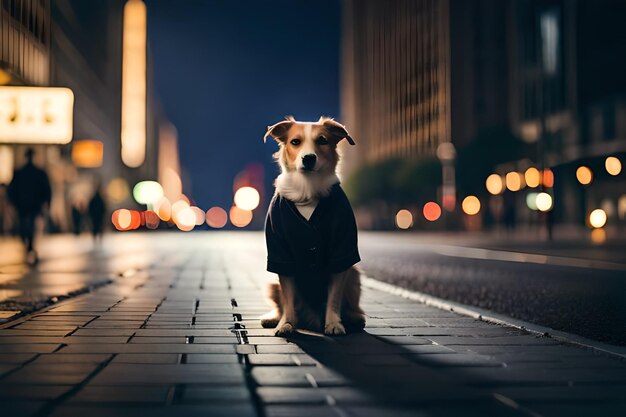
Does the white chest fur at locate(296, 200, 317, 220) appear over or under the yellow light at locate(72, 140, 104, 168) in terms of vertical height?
under

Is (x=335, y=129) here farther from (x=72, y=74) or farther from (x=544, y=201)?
(x=72, y=74)

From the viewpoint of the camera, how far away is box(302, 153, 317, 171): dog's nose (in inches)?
225

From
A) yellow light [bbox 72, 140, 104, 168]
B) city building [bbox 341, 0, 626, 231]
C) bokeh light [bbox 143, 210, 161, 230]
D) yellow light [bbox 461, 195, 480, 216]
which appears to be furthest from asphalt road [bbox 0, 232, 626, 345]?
bokeh light [bbox 143, 210, 161, 230]

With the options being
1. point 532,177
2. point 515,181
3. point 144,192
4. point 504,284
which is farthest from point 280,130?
point 144,192

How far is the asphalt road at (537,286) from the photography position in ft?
23.4

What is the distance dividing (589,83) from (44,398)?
2333 inches

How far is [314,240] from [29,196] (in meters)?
10.1

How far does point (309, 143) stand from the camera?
5.77 m

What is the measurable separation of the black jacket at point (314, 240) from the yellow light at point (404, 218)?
274 feet

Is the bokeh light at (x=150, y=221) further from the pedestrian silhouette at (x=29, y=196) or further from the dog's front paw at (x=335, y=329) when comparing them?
the dog's front paw at (x=335, y=329)

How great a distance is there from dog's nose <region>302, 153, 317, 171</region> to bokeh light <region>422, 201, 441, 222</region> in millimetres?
77533

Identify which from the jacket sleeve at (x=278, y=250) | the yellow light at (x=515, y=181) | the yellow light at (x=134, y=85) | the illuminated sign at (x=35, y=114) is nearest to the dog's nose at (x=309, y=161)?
the jacket sleeve at (x=278, y=250)

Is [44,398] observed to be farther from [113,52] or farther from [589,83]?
[113,52]

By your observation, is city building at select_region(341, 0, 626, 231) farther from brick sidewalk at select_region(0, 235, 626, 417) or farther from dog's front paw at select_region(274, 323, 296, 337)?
brick sidewalk at select_region(0, 235, 626, 417)
